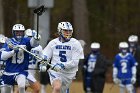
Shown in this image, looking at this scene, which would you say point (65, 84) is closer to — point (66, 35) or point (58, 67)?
point (58, 67)

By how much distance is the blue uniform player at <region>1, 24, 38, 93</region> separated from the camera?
22.0 metres

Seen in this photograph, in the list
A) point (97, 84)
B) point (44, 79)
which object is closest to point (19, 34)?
point (97, 84)

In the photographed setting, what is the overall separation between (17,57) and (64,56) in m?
1.39

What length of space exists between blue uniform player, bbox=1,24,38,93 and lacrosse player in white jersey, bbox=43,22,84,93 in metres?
0.63

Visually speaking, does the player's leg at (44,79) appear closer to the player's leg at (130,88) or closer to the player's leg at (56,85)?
the player's leg at (130,88)

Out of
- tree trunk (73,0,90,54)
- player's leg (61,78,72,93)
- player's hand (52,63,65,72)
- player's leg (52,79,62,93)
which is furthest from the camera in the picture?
tree trunk (73,0,90,54)

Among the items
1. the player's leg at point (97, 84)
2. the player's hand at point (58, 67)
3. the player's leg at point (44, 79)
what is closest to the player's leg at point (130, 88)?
the player's leg at point (97, 84)

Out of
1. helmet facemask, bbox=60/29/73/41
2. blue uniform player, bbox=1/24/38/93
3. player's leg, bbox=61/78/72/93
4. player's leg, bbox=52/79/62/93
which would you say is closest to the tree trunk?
blue uniform player, bbox=1/24/38/93

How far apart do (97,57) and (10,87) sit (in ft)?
21.3

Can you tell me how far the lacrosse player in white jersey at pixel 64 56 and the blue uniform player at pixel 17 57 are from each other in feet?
2.06

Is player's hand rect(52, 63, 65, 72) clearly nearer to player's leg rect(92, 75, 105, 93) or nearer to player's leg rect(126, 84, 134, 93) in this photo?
player's leg rect(126, 84, 134, 93)

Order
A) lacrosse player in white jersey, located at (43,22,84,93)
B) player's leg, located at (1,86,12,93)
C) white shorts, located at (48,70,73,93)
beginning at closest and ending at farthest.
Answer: lacrosse player in white jersey, located at (43,22,84,93) < white shorts, located at (48,70,73,93) < player's leg, located at (1,86,12,93)

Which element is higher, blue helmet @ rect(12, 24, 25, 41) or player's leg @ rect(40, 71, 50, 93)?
blue helmet @ rect(12, 24, 25, 41)

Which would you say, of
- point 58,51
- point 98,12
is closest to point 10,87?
point 58,51
